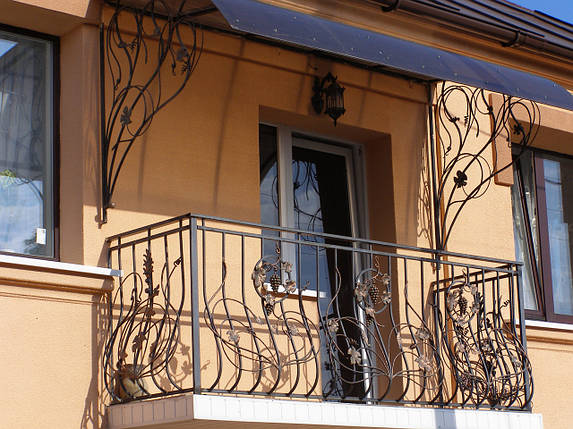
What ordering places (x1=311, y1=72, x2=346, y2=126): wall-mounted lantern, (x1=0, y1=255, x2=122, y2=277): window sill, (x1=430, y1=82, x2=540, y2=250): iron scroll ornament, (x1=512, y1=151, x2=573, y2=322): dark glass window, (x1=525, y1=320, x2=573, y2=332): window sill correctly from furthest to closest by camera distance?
1. (x1=512, y1=151, x2=573, y2=322): dark glass window
2. (x1=525, y1=320, x2=573, y2=332): window sill
3. (x1=430, y1=82, x2=540, y2=250): iron scroll ornament
4. (x1=311, y1=72, x2=346, y2=126): wall-mounted lantern
5. (x1=0, y1=255, x2=122, y2=277): window sill

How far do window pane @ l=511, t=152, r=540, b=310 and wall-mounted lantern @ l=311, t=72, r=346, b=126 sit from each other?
2.60 meters

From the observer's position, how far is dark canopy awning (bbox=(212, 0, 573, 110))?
20.2 feet

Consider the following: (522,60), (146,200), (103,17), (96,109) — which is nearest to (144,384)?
(146,200)

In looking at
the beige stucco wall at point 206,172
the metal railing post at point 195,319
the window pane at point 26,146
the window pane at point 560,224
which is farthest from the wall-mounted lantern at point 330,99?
the window pane at point 560,224

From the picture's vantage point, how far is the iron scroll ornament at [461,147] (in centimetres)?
870

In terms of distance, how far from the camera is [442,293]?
8523mm

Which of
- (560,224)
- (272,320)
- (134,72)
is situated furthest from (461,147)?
(134,72)

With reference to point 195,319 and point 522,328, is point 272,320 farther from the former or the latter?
point 522,328

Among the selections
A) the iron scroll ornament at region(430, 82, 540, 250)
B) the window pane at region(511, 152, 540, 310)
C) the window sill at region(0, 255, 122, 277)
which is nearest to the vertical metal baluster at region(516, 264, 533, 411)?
the iron scroll ornament at region(430, 82, 540, 250)

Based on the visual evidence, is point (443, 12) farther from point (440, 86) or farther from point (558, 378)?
point (558, 378)

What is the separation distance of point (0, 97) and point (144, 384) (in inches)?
82.7

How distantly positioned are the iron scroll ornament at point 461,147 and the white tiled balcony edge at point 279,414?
1840 millimetres

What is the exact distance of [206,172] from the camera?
7.30m

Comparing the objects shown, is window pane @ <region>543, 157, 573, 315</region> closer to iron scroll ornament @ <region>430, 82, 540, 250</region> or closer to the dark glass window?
the dark glass window
